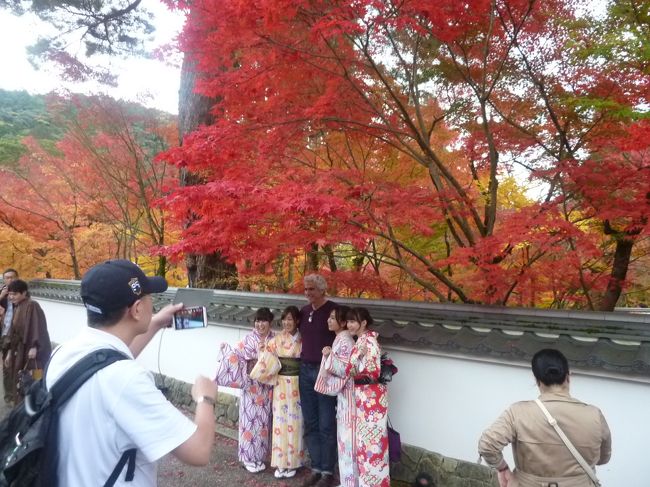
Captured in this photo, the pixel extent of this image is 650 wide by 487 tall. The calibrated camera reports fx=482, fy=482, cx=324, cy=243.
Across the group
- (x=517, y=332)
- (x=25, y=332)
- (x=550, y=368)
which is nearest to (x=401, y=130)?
(x=517, y=332)

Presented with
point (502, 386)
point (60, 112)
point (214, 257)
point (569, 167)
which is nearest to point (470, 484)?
point (502, 386)

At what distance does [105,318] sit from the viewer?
71.9 inches

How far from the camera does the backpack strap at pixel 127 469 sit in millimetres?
1624

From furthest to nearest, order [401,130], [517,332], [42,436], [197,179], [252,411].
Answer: [197,179], [401,130], [252,411], [517,332], [42,436]

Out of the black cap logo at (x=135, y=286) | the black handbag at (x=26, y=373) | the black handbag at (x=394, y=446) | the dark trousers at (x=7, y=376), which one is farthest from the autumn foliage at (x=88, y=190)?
the black cap logo at (x=135, y=286)

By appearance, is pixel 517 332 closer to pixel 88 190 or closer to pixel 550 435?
pixel 550 435

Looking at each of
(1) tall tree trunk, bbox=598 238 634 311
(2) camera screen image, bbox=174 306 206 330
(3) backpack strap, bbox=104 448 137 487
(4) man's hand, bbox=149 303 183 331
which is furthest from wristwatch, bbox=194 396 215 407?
(1) tall tree trunk, bbox=598 238 634 311

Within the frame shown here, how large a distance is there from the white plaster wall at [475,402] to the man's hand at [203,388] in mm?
2860

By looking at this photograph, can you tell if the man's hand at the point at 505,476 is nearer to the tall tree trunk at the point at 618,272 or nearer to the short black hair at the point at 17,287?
the tall tree trunk at the point at 618,272

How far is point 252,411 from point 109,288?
3981mm

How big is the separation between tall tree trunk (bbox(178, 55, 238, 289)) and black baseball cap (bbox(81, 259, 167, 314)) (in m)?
7.18

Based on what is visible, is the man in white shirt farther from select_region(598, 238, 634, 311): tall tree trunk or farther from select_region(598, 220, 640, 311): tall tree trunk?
select_region(598, 238, 634, 311): tall tree trunk

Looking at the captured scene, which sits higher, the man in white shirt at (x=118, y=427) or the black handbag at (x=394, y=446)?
the man in white shirt at (x=118, y=427)

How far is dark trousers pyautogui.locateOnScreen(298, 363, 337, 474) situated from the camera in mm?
4848
